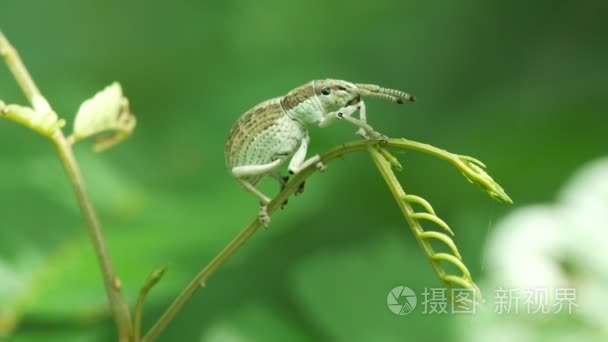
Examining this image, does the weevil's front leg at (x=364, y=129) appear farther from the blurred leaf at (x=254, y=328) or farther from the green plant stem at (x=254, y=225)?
the blurred leaf at (x=254, y=328)

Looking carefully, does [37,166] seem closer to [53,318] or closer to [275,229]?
[53,318]

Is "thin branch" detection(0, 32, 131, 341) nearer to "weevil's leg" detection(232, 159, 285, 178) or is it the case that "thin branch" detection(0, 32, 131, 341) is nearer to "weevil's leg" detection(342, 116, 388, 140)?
"weevil's leg" detection(232, 159, 285, 178)

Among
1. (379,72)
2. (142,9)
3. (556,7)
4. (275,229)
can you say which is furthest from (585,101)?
(142,9)

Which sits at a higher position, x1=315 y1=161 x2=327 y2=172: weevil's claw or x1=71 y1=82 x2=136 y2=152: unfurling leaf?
x1=71 y1=82 x2=136 y2=152: unfurling leaf

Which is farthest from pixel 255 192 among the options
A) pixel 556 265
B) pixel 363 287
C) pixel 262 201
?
pixel 363 287

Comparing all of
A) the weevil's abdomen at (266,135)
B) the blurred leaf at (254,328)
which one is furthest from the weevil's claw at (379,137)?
the blurred leaf at (254,328)

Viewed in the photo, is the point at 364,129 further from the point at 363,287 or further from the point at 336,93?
the point at 363,287

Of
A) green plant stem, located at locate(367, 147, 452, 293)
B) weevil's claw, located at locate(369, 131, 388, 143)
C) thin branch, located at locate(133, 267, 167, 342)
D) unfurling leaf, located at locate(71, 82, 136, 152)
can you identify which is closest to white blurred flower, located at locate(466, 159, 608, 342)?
green plant stem, located at locate(367, 147, 452, 293)
